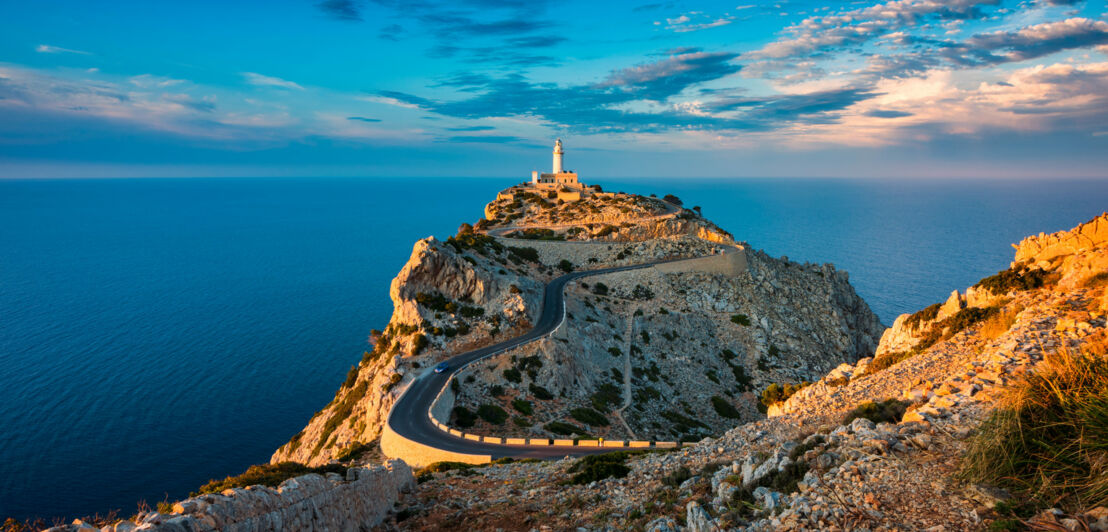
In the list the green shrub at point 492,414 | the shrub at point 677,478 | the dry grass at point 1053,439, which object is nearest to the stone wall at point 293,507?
the shrub at point 677,478

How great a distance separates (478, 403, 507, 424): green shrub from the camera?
34.7 metres

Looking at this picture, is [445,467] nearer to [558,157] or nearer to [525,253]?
[525,253]

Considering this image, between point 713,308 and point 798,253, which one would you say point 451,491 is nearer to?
point 713,308

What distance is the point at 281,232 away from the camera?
182 m

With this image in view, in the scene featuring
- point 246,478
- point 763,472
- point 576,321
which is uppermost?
point 763,472

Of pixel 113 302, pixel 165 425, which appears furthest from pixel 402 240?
pixel 165 425

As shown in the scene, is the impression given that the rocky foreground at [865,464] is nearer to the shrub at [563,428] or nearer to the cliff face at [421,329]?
the shrub at [563,428]

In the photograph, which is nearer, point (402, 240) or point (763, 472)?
point (763, 472)

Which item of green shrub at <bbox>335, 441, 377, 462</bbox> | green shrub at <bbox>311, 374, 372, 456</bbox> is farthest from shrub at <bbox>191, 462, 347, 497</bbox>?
green shrub at <bbox>311, 374, 372, 456</bbox>

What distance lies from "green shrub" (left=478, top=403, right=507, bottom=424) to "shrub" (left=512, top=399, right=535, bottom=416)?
1.02m

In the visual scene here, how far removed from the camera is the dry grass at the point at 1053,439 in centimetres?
700

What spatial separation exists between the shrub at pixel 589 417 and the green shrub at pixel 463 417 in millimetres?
7297

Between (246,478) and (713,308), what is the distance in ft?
177

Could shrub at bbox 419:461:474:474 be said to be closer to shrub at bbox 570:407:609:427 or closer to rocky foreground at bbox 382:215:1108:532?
rocky foreground at bbox 382:215:1108:532
